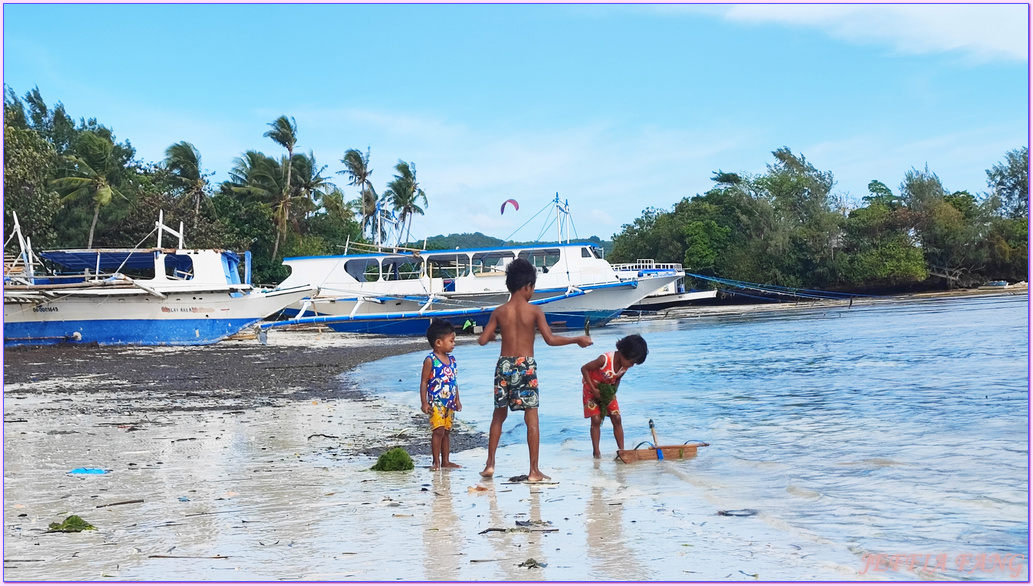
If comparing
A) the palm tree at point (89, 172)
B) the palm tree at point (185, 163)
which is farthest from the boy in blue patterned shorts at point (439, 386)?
the palm tree at point (185, 163)

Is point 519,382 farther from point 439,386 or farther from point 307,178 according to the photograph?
point 307,178

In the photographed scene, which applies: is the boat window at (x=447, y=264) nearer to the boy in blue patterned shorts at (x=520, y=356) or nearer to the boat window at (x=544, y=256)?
the boat window at (x=544, y=256)

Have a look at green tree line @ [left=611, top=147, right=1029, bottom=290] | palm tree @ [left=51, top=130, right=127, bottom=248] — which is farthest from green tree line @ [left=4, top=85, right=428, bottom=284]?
green tree line @ [left=611, top=147, right=1029, bottom=290]

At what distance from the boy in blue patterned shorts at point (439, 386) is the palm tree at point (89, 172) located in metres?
33.3

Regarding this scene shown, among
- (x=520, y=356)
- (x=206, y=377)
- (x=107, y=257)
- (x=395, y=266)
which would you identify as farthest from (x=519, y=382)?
(x=395, y=266)

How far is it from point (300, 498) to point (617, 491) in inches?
71.4

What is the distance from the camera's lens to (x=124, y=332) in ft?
80.7

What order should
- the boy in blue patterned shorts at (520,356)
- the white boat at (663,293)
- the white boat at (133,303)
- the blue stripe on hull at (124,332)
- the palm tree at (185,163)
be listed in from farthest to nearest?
the palm tree at (185,163) < the white boat at (663,293) < the blue stripe on hull at (124,332) < the white boat at (133,303) < the boy in blue patterned shorts at (520,356)

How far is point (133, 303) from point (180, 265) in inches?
82.8

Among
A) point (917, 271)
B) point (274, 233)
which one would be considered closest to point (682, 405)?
point (274, 233)

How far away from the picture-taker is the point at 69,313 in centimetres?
2428

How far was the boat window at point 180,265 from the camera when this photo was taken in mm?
25953

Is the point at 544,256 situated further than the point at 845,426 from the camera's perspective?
Yes

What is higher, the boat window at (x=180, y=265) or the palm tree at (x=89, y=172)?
the palm tree at (x=89, y=172)
